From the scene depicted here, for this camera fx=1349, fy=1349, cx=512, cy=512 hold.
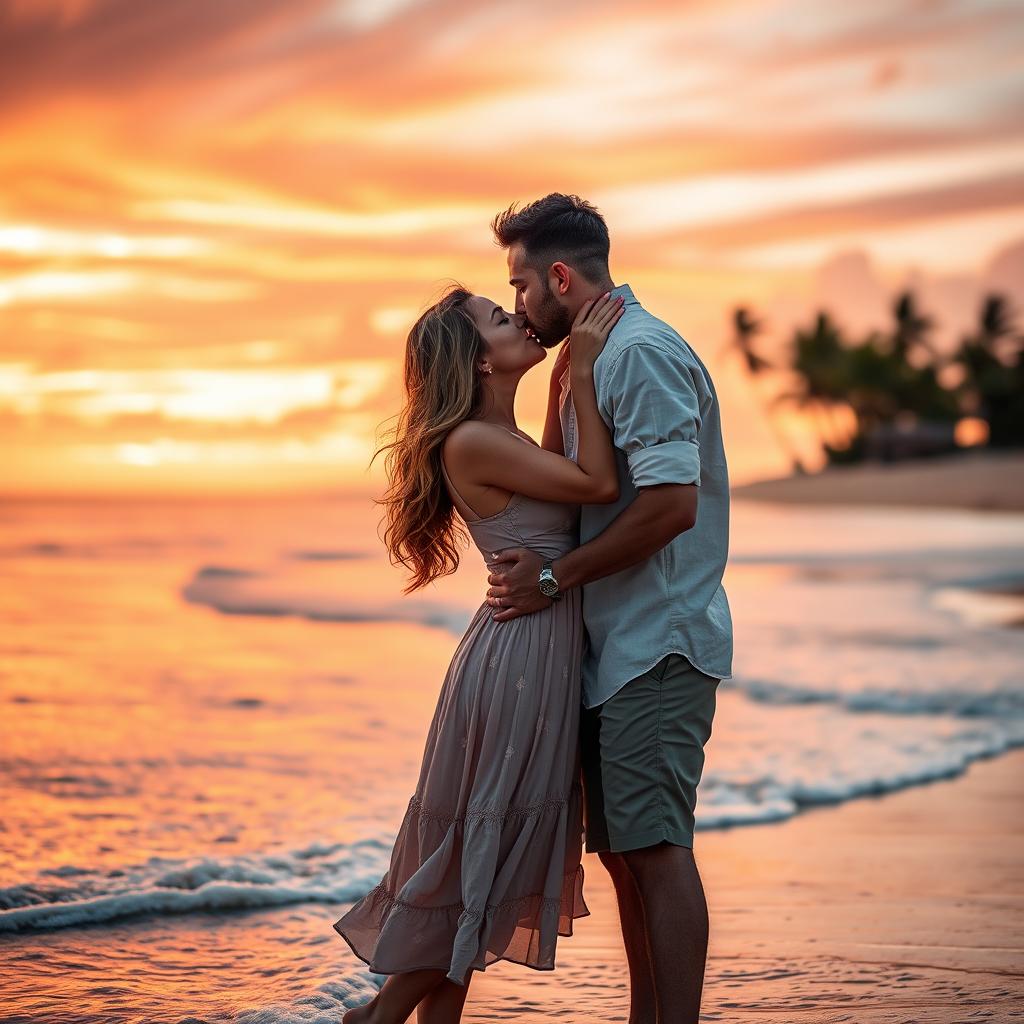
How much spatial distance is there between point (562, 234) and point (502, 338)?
0.97ft

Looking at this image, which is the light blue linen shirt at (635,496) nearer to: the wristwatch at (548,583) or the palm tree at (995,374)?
the wristwatch at (548,583)

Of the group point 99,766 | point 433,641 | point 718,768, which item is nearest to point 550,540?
point 718,768

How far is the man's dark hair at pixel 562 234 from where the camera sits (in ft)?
10.9

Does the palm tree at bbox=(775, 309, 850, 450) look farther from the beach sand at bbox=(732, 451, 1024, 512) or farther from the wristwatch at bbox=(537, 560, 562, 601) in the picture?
the wristwatch at bbox=(537, 560, 562, 601)

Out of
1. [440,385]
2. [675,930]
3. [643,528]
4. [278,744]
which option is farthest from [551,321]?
[278,744]

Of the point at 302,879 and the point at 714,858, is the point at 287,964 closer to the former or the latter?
the point at 302,879

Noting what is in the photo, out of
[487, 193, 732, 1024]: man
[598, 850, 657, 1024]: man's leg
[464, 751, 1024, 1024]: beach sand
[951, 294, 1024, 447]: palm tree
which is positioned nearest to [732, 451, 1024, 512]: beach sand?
[951, 294, 1024, 447]: palm tree

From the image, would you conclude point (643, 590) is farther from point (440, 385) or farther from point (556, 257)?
point (556, 257)

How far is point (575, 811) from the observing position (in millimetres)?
3430

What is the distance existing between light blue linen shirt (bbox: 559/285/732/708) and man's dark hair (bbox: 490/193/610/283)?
108mm

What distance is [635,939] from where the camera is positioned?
3457 mm

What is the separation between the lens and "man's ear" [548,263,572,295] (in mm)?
3336

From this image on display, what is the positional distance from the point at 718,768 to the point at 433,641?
246 inches

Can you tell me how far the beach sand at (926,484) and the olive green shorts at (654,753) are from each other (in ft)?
160
